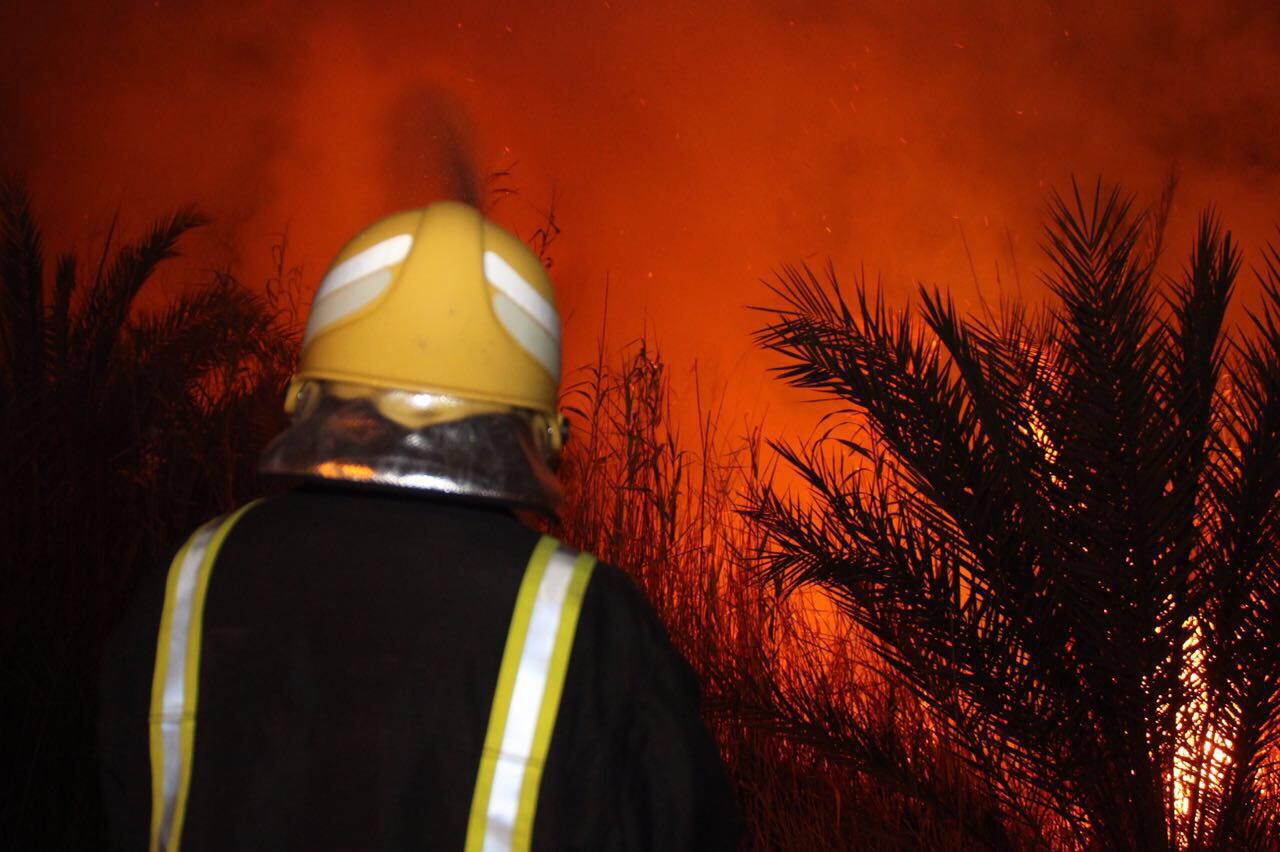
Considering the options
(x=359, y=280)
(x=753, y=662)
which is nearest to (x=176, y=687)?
(x=359, y=280)

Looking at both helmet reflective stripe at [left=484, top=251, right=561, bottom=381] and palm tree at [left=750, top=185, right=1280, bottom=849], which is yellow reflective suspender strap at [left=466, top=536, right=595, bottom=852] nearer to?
helmet reflective stripe at [left=484, top=251, right=561, bottom=381]

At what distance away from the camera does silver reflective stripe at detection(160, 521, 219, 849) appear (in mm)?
1166

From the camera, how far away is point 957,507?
8.14 feet

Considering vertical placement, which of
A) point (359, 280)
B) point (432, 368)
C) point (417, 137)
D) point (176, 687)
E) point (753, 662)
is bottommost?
point (753, 662)

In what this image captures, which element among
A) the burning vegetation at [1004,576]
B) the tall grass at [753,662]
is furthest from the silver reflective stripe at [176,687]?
the tall grass at [753,662]

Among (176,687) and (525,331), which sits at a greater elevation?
(525,331)

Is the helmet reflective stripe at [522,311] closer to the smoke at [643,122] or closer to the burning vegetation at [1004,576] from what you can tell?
the burning vegetation at [1004,576]

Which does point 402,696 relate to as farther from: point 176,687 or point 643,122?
point 643,122

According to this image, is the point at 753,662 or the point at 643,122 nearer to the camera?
the point at 753,662

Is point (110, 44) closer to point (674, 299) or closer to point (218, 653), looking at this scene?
point (674, 299)

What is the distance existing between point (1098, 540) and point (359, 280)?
170 cm

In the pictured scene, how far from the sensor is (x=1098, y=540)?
7.63ft

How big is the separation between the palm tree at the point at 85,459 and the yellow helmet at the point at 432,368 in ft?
5.03

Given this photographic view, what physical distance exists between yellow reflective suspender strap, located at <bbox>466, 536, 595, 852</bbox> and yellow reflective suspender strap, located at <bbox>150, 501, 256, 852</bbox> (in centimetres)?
33
